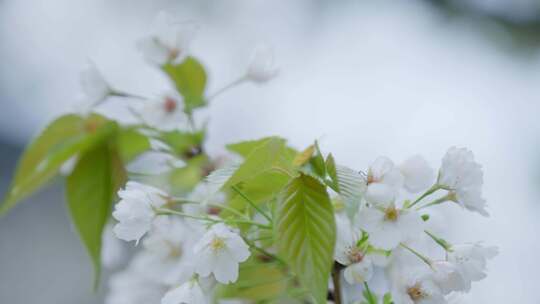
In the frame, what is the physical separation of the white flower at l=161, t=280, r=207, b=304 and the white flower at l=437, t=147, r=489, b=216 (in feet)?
0.66

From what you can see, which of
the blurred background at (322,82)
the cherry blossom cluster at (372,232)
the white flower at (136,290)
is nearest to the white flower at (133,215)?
the cherry blossom cluster at (372,232)

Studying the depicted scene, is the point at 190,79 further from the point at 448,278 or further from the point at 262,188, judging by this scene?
the point at 448,278

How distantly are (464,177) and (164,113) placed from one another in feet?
1.07

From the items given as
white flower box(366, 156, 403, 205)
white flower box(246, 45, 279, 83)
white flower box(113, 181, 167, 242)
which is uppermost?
white flower box(366, 156, 403, 205)

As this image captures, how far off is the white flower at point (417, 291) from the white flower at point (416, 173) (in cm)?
7

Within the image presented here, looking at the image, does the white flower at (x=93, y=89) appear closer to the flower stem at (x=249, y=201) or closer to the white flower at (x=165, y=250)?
the white flower at (x=165, y=250)

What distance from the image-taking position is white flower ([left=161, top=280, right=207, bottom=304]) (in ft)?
1.60

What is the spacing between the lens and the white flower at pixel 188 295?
486 millimetres

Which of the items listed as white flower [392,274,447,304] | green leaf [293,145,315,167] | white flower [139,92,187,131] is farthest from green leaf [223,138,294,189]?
white flower [139,92,187,131]

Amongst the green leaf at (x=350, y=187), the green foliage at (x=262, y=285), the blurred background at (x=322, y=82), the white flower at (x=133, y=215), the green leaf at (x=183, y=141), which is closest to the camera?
the green leaf at (x=350, y=187)

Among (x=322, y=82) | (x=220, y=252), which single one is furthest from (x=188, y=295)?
(x=322, y=82)

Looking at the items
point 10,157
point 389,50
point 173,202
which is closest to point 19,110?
point 10,157

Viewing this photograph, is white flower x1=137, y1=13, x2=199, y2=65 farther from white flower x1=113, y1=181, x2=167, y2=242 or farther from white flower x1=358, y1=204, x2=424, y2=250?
white flower x1=358, y1=204, x2=424, y2=250

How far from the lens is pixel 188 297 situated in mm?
489
